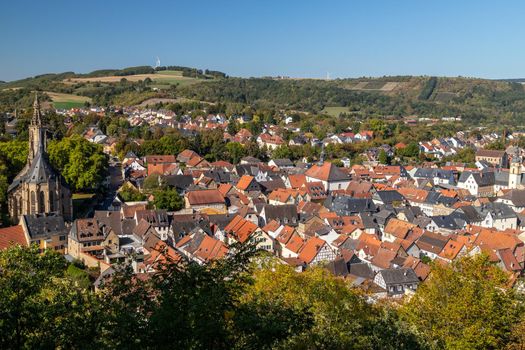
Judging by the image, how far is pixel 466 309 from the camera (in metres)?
16.1

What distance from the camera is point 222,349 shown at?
9.62m

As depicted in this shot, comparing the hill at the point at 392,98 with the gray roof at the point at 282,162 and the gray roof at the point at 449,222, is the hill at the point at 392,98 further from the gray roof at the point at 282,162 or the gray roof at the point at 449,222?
the gray roof at the point at 449,222

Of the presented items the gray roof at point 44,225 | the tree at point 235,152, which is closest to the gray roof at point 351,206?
the gray roof at point 44,225

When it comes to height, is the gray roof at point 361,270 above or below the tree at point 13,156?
below

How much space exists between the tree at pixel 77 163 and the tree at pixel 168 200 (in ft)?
26.0

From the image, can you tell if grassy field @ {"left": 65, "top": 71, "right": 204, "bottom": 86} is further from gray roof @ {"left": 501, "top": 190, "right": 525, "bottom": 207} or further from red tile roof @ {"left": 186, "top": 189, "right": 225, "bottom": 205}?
gray roof @ {"left": 501, "top": 190, "right": 525, "bottom": 207}

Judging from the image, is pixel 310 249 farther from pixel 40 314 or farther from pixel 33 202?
pixel 40 314

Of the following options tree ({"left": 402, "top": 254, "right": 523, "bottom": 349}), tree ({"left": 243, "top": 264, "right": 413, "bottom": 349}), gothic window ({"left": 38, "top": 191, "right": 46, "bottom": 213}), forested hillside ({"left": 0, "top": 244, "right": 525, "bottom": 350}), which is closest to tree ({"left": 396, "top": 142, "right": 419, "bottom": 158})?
gothic window ({"left": 38, "top": 191, "right": 46, "bottom": 213})

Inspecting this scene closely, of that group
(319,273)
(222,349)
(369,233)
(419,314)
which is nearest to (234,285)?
(222,349)

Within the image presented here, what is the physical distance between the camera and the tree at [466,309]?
51.6 ft

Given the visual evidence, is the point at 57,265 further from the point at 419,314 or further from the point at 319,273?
the point at 419,314

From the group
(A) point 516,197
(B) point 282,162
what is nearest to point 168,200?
(B) point 282,162

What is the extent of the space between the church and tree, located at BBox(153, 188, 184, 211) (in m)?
8.22

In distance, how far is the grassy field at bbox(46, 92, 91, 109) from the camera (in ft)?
416
